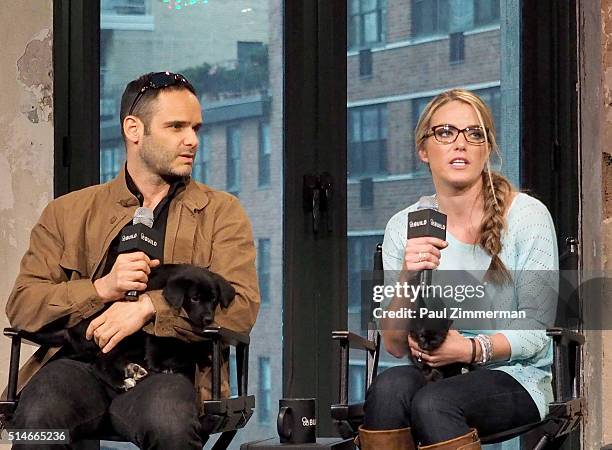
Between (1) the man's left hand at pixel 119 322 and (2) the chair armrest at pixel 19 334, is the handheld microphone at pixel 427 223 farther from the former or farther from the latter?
(2) the chair armrest at pixel 19 334

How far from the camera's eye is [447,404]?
9.39 feet

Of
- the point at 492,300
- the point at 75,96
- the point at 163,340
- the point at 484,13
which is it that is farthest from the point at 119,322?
the point at 484,13

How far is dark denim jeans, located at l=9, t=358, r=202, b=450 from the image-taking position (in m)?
2.84

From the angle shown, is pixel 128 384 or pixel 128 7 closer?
pixel 128 384

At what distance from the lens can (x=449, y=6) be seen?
162 inches

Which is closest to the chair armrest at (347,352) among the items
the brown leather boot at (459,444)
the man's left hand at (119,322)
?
the brown leather boot at (459,444)

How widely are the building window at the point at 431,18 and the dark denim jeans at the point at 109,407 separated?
1708 millimetres

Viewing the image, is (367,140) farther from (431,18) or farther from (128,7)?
(128,7)

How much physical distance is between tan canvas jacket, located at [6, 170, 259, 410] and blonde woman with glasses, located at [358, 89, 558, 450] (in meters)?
0.44

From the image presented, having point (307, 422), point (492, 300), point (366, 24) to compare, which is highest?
point (366, 24)

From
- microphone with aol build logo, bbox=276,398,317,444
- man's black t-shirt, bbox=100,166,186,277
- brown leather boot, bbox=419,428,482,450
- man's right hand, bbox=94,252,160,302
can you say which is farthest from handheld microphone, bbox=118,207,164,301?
brown leather boot, bbox=419,428,482,450

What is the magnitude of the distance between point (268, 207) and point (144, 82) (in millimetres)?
915

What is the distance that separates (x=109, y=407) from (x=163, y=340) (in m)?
0.22

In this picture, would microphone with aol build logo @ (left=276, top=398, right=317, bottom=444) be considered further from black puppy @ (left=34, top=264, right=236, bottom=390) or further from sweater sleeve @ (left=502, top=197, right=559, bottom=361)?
sweater sleeve @ (left=502, top=197, right=559, bottom=361)
